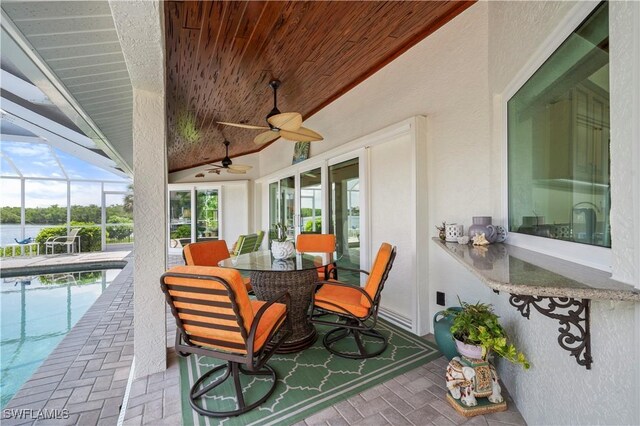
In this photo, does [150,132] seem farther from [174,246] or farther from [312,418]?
[174,246]

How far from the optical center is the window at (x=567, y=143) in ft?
3.71

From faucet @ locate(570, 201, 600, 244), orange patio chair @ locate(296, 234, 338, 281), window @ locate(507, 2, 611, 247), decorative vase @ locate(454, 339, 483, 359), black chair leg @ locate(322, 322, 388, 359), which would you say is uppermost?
window @ locate(507, 2, 611, 247)

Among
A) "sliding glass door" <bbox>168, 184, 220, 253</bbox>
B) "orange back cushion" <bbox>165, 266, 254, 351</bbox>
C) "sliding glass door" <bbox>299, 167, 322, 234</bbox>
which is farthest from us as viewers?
"sliding glass door" <bbox>168, 184, 220, 253</bbox>

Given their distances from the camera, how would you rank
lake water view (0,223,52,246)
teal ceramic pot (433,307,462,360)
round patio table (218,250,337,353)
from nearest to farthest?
teal ceramic pot (433,307,462,360)
round patio table (218,250,337,353)
lake water view (0,223,52,246)

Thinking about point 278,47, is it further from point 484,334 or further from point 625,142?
point 484,334

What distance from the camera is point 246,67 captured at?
3027mm

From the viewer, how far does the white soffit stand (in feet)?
5.34

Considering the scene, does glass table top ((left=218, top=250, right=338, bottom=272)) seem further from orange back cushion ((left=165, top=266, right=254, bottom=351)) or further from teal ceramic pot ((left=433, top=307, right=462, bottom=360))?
teal ceramic pot ((left=433, top=307, right=462, bottom=360))

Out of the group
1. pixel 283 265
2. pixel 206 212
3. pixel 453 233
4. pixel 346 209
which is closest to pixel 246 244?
pixel 346 209

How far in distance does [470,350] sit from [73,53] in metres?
3.72

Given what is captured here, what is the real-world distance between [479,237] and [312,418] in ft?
5.61

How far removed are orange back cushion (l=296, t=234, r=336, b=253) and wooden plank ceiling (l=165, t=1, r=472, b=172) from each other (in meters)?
2.14

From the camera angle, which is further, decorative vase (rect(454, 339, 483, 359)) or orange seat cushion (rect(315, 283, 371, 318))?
orange seat cushion (rect(315, 283, 371, 318))

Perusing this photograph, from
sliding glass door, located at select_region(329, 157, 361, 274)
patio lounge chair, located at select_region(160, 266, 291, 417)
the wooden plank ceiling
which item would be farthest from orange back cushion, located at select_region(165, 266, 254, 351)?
sliding glass door, located at select_region(329, 157, 361, 274)
